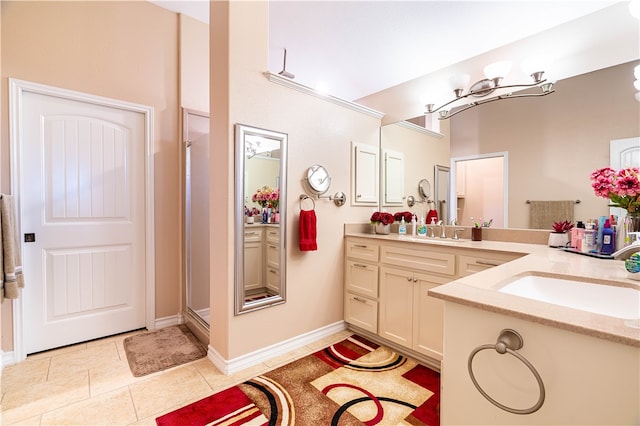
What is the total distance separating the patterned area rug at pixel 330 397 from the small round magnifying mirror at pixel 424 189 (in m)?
1.45

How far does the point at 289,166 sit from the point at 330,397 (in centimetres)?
161

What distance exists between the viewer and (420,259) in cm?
217

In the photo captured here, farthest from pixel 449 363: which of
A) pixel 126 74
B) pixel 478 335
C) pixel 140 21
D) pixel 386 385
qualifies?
pixel 140 21

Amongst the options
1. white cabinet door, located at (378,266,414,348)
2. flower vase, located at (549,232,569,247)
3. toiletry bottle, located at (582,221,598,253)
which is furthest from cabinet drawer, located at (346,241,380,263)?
toiletry bottle, located at (582,221,598,253)

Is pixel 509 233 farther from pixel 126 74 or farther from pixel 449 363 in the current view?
pixel 126 74

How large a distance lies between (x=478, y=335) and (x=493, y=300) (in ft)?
0.37

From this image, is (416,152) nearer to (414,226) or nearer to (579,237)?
(414,226)

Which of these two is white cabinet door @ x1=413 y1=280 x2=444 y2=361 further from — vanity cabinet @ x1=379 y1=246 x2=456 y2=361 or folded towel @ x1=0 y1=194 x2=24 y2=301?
folded towel @ x1=0 y1=194 x2=24 y2=301

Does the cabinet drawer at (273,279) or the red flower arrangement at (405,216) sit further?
the red flower arrangement at (405,216)

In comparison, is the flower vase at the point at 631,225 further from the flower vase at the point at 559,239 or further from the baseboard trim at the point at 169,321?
the baseboard trim at the point at 169,321

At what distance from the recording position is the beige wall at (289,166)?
2.02 meters

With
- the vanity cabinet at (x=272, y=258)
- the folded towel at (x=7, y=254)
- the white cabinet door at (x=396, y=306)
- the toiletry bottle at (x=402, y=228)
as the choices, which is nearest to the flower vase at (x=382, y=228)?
the toiletry bottle at (x=402, y=228)

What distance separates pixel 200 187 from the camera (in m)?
2.86

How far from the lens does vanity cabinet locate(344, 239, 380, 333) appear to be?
249 cm
